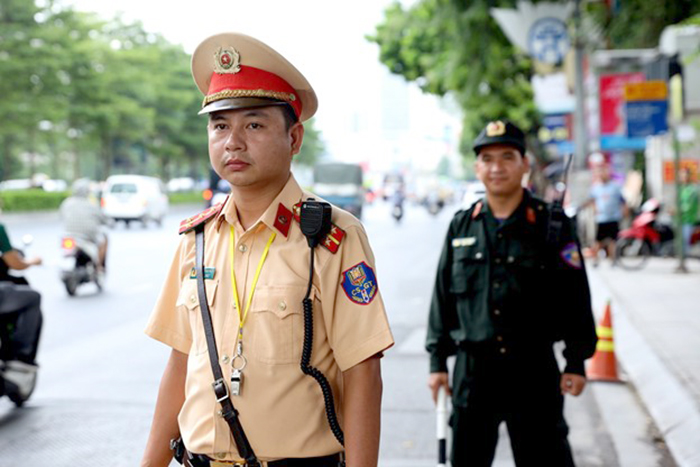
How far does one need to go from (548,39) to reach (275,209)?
14752 millimetres

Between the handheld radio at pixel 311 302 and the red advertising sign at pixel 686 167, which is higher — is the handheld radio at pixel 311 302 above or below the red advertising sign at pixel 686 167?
above

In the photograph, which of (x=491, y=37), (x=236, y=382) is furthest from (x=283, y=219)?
(x=491, y=37)

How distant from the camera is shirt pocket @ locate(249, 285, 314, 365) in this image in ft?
7.17

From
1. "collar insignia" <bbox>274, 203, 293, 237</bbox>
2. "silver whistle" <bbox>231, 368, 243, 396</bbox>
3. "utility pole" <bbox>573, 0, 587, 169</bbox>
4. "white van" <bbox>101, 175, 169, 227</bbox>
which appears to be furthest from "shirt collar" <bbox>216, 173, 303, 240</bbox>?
"white van" <bbox>101, 175, 169, 227</bbox>

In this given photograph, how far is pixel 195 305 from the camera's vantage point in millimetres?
2320

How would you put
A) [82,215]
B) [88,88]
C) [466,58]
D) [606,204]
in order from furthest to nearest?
1. [88,88]
2. [466,58]
3. [606,204]
4. [82,215]

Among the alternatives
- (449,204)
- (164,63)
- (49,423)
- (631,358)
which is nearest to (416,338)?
(631,358)

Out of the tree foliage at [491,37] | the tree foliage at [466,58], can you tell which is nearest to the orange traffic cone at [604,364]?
the tree foliage at [491,37]

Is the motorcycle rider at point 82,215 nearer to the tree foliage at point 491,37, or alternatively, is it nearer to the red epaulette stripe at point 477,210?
the tree foliage at point 491,37

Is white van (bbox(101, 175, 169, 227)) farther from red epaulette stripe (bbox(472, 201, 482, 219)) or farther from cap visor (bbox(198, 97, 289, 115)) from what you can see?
cap visor (bbox(198, 97, 289, 115))

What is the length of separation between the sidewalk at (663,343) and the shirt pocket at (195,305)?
359 centimetres

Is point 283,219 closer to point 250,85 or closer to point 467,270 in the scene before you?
point 250,85

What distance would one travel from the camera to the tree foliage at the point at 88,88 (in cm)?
3603

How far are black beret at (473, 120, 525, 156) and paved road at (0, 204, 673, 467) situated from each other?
217 centimetres
